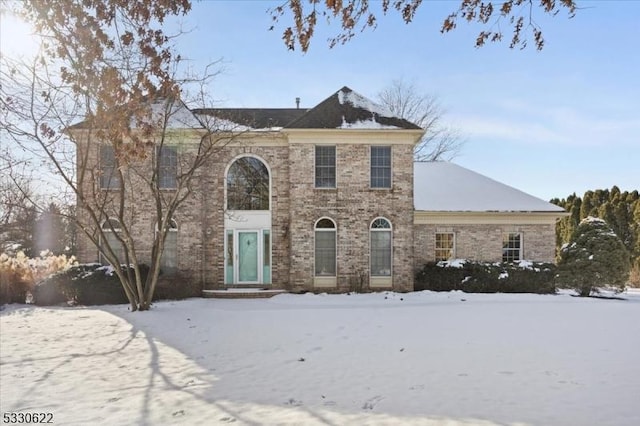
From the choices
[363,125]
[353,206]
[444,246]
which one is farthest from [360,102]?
[444,246]

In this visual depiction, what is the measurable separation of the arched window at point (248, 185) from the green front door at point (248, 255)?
1.04 m

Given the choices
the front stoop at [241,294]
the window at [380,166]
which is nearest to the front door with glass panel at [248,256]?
the front stoop at [241,294]

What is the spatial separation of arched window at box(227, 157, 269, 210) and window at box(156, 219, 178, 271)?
2105mm

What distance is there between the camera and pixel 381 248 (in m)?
17.7

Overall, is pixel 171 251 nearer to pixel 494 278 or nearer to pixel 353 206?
pixel 353 206

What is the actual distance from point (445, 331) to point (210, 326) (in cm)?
539

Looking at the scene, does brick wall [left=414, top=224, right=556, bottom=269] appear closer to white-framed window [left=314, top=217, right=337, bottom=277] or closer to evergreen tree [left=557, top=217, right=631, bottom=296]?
evergreen tree [left=557, top=217, right=631, bottom=296]

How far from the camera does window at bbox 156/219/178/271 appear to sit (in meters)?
17.8

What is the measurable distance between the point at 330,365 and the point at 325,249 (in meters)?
9.76

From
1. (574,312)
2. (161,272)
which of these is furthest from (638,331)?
(161,272)

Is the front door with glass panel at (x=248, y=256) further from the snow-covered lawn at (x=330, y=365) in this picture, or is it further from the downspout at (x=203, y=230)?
the snow-covered lawn at (x=330, y=365)

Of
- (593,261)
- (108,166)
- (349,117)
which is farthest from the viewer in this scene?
(349,117)

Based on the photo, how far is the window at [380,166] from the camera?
1775cm

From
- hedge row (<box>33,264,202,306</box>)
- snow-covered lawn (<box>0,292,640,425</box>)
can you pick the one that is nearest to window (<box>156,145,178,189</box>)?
hedge row (<box>33,264,202,306</box>)
